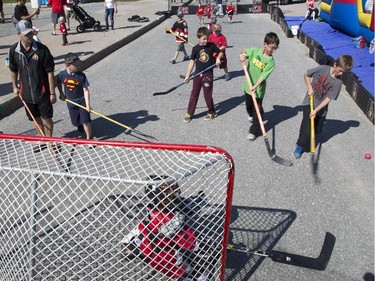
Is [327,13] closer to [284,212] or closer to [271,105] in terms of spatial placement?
[271,105]

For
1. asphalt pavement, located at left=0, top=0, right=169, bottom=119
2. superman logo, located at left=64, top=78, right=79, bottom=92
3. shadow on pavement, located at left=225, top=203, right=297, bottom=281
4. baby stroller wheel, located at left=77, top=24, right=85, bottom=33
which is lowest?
shadow on pavement, located at left=225, top=203, right=297, bottom=281

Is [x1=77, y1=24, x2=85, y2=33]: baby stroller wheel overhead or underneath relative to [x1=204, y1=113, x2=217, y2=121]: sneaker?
overhead

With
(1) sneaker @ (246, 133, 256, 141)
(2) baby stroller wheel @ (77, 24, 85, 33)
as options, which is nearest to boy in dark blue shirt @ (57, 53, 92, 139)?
(1) sneaker @ (246, 133, 256, 141)

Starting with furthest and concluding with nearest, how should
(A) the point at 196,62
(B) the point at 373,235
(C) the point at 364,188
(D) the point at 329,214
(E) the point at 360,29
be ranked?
1. (E) the point at 360,29
2. (A) the point at 196,62
3. (C) the point at 364,188
4. (D) the point at 329,214
5. (B) the point at 373,235

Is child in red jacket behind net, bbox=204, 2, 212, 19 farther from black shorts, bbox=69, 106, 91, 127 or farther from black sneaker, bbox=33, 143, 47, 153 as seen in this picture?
black sneaker, bbox=33, 143, 47, 153

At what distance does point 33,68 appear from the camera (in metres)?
5.46

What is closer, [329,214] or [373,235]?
[373,235]

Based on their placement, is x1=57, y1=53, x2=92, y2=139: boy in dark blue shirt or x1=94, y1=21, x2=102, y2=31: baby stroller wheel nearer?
x1=57, y1=53, x2=92, y2=139: boy in dark blue shirt

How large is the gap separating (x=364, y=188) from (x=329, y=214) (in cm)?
87

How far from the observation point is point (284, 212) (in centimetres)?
451

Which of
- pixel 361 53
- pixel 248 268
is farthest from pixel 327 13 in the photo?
pixel 248 268

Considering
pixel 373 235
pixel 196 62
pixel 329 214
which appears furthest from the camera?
pixel 196 62

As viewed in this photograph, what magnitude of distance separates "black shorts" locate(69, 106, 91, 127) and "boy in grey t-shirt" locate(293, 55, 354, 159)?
3.26m

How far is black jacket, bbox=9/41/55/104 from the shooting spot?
213 inches
